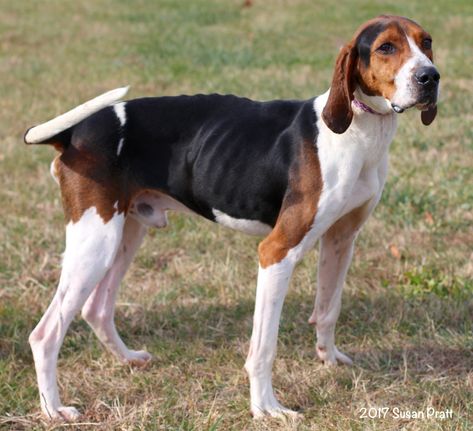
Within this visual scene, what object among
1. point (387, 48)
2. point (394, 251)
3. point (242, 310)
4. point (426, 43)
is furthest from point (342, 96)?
point (394, 251)

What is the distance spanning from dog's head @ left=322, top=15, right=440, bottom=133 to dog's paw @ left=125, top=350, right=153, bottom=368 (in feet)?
5.41

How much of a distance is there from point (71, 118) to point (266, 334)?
4.29 feet

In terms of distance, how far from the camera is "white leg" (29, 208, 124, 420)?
154 inches

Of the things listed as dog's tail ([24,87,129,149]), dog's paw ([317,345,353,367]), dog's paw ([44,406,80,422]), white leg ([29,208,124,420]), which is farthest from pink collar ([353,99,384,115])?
dog's paw ([44,406,80,422])

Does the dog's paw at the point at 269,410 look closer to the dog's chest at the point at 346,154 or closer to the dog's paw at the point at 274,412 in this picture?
the dog's paw at the point at 274,412

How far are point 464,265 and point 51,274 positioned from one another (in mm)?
2596

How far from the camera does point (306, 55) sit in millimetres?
12805

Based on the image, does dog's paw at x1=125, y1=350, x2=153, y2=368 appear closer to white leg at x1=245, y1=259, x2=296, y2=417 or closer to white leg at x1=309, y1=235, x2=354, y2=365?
white leg at x1=245, y1=259, x2=296, y2=417

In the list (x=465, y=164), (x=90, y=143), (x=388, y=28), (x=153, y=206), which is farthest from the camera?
(x=465, y=164)

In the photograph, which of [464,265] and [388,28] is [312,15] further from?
[388,28]

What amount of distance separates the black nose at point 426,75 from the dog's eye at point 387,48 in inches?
6.5

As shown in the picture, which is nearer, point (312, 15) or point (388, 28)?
point (388, 28)

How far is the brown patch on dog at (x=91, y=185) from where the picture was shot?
3.92 m

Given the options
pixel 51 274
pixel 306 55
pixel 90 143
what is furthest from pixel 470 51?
pixel 90 143
